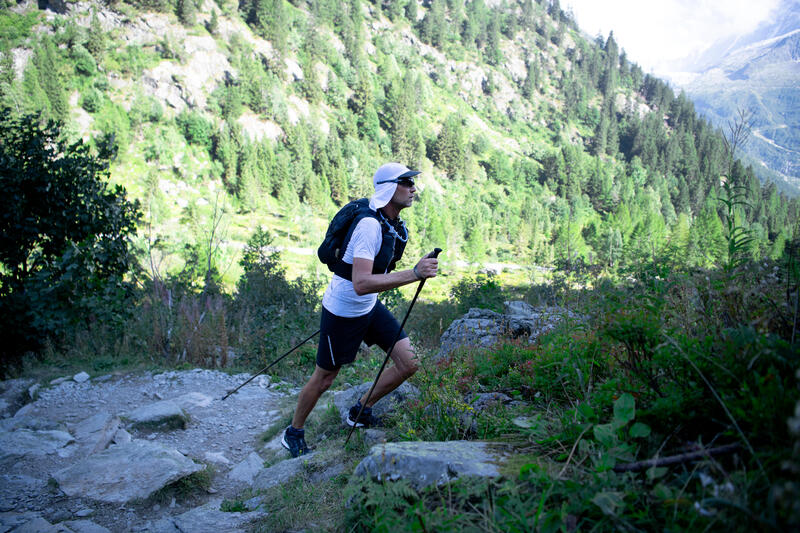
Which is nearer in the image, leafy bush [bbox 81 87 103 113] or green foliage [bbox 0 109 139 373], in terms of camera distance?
green foliage [bbox 0 109 139 373]

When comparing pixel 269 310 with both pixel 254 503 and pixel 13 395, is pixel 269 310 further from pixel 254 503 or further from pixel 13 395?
pixel 254 503

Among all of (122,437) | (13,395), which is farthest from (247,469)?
(13,395)

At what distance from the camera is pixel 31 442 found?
431cm

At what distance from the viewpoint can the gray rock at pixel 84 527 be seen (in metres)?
2.93

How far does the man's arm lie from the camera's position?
3.18 m

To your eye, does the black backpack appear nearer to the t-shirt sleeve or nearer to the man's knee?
the t-shirt sleeve

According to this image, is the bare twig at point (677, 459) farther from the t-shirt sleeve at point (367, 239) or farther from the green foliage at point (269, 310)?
the green foliage at point (269, 310)

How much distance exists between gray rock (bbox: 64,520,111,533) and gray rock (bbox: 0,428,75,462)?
148 cm

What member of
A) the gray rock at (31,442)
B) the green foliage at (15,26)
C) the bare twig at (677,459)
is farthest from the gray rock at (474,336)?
the green foliage at (15,26)

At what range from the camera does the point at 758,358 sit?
1.80 metres

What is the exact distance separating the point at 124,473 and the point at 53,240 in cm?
651

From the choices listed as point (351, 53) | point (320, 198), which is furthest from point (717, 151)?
point (320, 198)

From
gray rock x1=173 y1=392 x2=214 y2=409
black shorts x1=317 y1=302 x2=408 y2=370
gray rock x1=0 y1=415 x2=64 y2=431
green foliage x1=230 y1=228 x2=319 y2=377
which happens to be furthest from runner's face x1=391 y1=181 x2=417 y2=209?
green foliage x1=230 y1=228 x2=319 y2=377

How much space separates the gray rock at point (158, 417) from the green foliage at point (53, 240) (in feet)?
10.3
